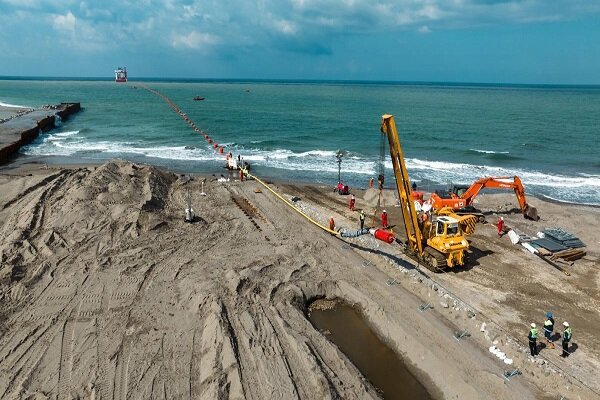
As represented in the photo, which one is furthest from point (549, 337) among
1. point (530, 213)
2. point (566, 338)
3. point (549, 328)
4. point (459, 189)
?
point (459, 189)

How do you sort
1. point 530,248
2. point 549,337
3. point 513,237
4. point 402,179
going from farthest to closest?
point 513,237
point 530,248
point 402,179
point 549,337

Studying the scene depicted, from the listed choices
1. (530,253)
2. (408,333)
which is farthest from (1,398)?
(530,253)

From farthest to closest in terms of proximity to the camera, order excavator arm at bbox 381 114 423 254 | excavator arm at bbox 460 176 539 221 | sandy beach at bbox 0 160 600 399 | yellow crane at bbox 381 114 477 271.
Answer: excavator arm at bbox 460 176 539 221 → yellow crane at bbox 381 114 477 271 → excavator arm at bbox 381 114 423 254 → sandy beach at bbox 0 160 600 399

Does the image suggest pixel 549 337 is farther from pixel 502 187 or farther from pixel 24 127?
pixel 24 127

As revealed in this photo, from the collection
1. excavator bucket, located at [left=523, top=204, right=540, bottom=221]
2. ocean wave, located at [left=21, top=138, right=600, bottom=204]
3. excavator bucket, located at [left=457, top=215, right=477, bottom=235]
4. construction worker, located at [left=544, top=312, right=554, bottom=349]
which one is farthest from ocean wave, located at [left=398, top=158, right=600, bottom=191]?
construction worker, located at [left=544, top=312, right=554, bottom=349]

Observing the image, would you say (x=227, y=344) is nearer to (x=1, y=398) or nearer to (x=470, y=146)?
(x=1, y=398)

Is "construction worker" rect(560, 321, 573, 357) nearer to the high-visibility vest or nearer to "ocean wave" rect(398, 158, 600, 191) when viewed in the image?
the high-visibility vest

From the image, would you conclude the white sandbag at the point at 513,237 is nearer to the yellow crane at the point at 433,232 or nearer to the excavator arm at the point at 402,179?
the yellow crane at the point at 433,232
